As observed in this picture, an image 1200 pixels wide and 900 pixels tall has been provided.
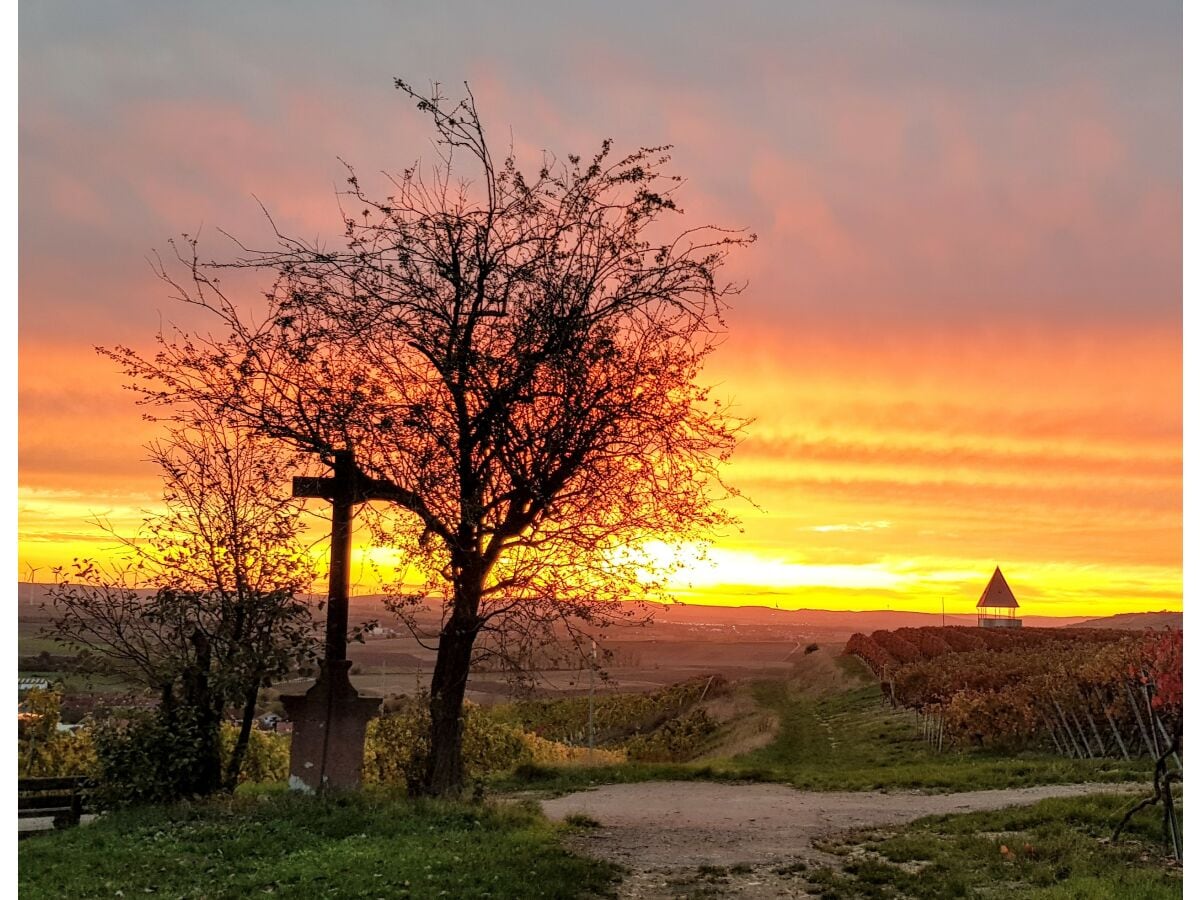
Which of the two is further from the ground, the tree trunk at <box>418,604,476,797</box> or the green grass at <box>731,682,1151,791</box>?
the tree trunk at <box>418,604,476,797</box>

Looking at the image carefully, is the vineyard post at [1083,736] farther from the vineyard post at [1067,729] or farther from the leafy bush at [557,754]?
the leafy bush at [557,754]

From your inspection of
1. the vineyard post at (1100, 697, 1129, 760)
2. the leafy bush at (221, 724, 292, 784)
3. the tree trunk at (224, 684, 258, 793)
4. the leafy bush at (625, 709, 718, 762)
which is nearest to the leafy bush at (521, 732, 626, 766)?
the leafy bush at (625, 709, 718, 762)

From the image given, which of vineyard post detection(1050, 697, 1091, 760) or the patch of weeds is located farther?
vineyard post detection(1050, 697, 1091, 760)

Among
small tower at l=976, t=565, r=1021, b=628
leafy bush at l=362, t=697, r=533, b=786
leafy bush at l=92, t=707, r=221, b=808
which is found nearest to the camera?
leafy bush at l=92, t=707, r=221, b=808

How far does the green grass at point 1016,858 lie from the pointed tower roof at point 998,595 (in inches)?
2859

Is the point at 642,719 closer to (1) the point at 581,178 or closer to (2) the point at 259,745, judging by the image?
(2) the point at 259,745

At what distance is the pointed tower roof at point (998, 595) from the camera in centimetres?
8062

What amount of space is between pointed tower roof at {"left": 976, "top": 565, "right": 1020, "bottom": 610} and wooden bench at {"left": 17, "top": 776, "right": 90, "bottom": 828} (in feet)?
251

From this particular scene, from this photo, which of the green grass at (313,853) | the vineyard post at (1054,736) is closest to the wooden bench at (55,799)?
the green grass at (313,853)

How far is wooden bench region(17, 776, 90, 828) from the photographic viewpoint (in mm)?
14234

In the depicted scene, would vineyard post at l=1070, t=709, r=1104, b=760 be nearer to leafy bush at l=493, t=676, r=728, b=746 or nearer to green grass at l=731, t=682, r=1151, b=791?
green grass at l=731, t=682, r=1151, b=791

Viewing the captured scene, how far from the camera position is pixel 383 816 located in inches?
464

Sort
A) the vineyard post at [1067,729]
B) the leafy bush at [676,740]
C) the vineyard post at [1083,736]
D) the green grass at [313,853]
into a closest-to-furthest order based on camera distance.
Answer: the green grass at [313,853] → the vineyard post at [1083,736] → the vineyard post at [1067,729] → the leafy bush at [676,740]
